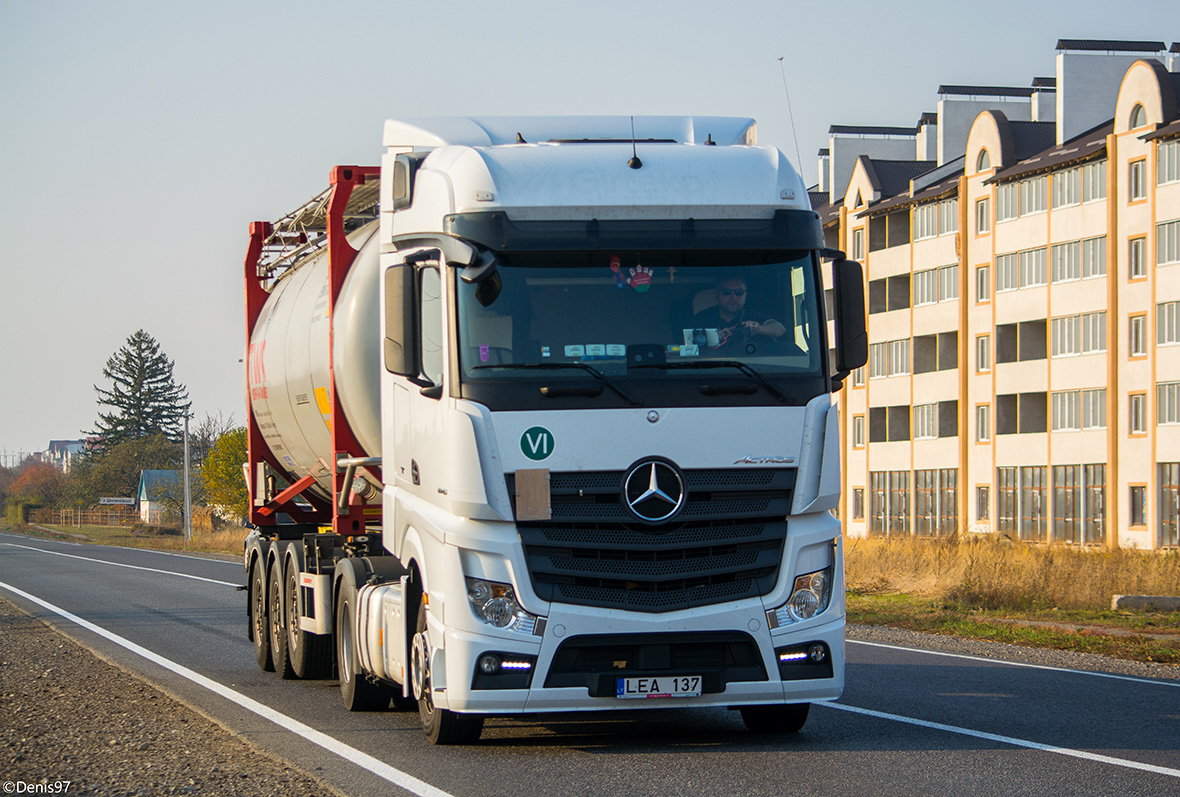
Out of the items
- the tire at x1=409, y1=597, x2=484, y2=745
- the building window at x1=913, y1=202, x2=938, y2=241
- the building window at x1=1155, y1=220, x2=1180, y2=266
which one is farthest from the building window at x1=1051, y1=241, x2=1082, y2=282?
the tire at x1=409, y1=597, x2=484, y2=745

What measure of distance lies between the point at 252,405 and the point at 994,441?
1874 inches

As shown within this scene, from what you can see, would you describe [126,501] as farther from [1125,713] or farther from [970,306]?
[1125,713]

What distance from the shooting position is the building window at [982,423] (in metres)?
59.3

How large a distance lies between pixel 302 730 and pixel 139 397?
14767cm

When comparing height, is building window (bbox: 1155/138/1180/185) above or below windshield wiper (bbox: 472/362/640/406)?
above

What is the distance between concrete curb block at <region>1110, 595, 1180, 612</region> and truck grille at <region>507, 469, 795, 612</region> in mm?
14670

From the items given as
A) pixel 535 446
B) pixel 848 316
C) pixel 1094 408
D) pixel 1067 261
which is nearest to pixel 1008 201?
pixel 1067 261

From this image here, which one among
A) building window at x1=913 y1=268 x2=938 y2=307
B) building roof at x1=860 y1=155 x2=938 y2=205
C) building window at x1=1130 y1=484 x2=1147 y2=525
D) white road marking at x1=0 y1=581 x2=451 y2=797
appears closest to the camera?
white road marking at x1=0 y1=581 x2=451 y2=797

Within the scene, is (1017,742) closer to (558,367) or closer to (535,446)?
(535,446)

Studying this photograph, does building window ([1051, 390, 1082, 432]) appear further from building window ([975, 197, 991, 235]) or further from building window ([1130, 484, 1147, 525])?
building window ([975, 197, 991, 235])

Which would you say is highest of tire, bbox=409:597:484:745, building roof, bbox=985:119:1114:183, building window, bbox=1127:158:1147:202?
building roof, bbox=985:119:1114:183

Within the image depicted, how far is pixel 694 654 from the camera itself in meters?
8.32

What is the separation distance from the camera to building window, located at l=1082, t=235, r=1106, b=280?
5253 centimetres

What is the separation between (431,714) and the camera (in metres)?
9.02
